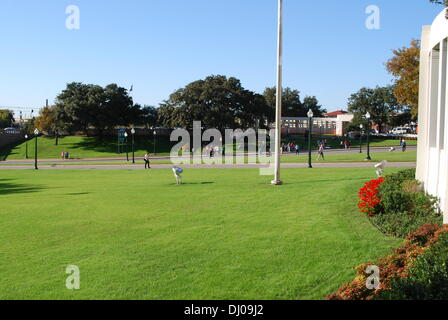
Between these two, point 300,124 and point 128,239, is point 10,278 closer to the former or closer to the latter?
point 128,239

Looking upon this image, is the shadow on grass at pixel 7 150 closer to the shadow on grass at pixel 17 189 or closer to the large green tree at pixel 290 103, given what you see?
the shadow on grass at pixel 17 189

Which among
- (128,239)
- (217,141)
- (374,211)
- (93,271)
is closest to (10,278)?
(93,271)

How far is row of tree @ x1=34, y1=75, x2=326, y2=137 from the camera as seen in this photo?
248ft

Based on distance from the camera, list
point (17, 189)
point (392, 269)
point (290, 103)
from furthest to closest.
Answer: point (290, 103) < point (17, 189) < point (392, 269)

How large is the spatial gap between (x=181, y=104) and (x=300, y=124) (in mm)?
29413

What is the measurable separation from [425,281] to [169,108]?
243ft

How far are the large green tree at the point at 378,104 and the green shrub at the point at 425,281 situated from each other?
88784 mm

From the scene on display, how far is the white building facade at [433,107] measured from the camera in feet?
37.6

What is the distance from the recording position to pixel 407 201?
11508 mm

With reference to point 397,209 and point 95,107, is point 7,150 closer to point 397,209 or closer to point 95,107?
point 95,107

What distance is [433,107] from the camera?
512 inches

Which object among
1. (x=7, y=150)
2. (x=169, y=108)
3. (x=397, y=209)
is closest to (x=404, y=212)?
(x=397, y=209)
